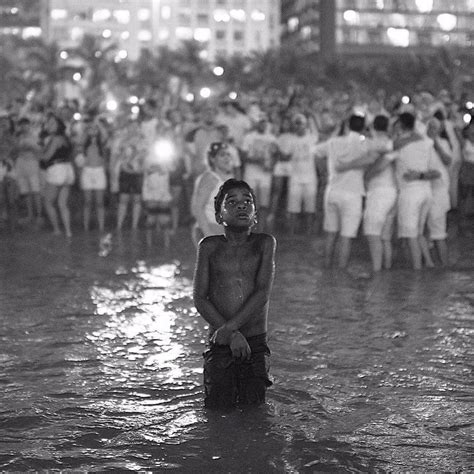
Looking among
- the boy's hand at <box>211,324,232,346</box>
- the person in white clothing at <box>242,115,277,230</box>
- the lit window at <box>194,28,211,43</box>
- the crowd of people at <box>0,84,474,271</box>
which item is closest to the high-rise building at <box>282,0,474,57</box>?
the lit window at <box>194,28,211,43</box>

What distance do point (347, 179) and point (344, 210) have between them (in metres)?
0.32

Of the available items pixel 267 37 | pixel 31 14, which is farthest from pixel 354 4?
pixel 31 14

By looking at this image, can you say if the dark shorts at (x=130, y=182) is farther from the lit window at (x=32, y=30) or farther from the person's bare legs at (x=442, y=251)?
the lit window at (x=32, y=30)

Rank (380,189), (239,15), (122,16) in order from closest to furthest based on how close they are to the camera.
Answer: (380,189), (122,16), (239,15)

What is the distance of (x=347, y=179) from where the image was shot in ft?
36.2

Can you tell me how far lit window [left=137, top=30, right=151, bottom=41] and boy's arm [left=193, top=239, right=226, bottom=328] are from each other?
137m

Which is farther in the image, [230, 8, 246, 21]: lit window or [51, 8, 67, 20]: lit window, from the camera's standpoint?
[230, 8, 246, 21]: lit window

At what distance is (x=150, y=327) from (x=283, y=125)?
680 cm

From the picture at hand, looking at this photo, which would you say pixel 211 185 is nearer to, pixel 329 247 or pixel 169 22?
pixel 329 247

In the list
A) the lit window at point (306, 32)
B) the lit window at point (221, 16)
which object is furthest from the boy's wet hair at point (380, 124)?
the lit window at point (221, 16)

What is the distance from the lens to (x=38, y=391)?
21.6 ft

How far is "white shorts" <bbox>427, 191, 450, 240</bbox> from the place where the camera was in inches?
452

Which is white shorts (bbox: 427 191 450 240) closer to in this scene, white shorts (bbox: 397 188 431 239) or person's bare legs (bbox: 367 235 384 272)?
white shorts (bbox: 397 188 431 239)

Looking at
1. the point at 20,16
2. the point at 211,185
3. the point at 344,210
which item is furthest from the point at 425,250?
the point at 20,16
